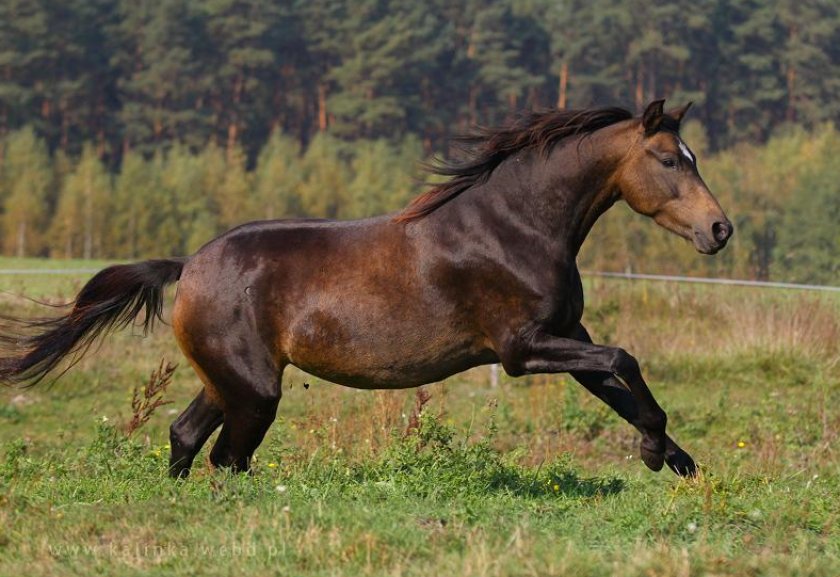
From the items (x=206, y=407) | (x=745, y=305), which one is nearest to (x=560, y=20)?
(x=745, y=305)

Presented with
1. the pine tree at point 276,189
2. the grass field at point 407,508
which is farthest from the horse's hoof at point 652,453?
the pine tree at point 276,189

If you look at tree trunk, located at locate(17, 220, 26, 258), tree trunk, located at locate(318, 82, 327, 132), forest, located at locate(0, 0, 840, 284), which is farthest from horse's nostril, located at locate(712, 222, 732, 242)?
Answer: tree trunk, located at locate(318, 82, 327, 132)

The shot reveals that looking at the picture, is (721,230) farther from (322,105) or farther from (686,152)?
(322,105)

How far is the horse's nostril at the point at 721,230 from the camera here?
7.42 m

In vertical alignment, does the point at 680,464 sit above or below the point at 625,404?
below

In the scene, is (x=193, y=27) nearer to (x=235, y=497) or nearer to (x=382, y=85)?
(x=382, y=85)

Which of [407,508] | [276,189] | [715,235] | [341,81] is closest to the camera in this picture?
[407,508]

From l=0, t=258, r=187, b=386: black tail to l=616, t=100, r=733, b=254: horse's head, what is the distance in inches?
113

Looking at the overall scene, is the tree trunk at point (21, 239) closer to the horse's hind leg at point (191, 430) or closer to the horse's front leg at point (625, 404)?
the horse's hind leg at point (191, 430)

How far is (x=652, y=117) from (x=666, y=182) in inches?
14.7

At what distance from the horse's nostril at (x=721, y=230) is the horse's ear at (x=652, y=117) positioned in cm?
68

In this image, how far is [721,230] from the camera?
743 centimetres

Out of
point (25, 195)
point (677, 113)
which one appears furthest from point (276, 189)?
A: point (677, 113)

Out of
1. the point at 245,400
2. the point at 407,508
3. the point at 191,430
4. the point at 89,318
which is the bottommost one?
the point at 191,430
